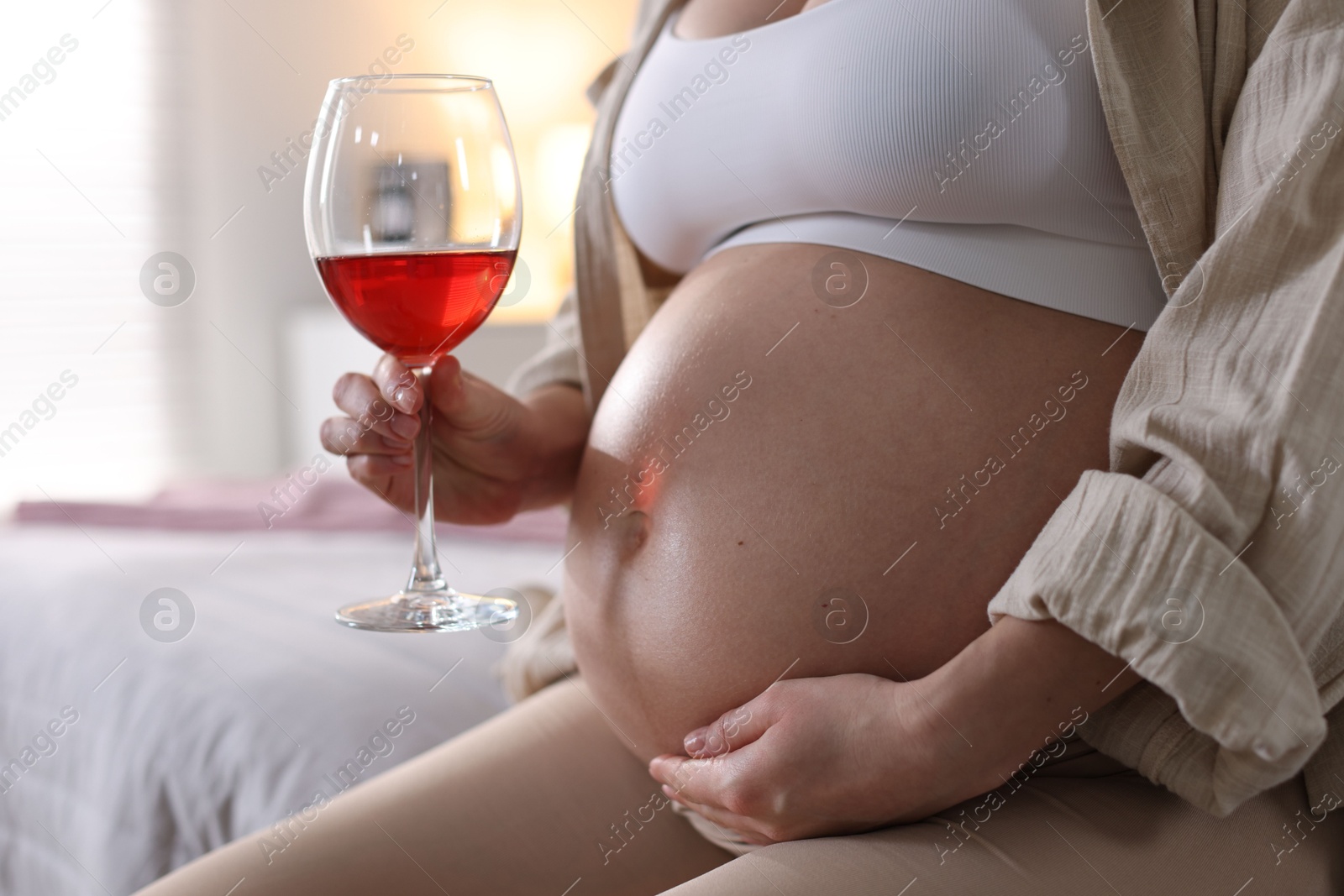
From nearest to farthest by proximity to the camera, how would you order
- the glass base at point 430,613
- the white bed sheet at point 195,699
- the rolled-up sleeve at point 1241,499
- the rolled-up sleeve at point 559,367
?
the rolled-up sleeve at point 1241,499
the glass base at point 430,613
the rolled-up sleeve at point 559,367
the white bed sheet at point 195,699

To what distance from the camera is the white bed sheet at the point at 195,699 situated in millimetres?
1048

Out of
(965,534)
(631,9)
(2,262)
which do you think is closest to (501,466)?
(965,534)

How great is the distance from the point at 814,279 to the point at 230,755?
736 mm

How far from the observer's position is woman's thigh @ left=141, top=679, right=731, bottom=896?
672 millimetres

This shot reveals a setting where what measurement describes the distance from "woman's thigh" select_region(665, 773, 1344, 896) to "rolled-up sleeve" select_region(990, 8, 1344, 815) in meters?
0.04

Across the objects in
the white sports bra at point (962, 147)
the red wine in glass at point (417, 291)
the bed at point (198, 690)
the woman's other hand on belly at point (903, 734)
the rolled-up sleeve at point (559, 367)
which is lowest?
the bed at point (198, 690)

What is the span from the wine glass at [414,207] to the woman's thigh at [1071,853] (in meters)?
0.20

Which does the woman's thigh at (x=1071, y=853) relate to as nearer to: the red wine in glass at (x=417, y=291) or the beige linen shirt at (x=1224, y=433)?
the beige linen shirt at (x=1224, y=433)

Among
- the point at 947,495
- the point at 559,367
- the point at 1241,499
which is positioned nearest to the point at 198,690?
the point at 559,367

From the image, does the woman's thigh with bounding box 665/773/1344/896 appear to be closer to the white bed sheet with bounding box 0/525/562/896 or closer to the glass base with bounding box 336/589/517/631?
the glass base with bounding box 336/589/517/631

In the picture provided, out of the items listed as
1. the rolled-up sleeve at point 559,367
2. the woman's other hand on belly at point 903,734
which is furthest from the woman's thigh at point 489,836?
the rolled-up sleeve at point 559,367

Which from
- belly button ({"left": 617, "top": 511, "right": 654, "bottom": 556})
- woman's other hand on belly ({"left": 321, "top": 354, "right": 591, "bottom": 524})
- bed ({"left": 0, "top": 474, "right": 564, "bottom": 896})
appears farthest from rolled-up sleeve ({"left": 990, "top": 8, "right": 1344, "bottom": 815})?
bed ({"left": 0, "top": 474, "right": 564, "bottom": 896})

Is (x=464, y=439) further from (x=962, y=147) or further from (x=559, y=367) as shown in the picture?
(x=962, y=147)

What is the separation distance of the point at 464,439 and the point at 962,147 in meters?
0.38
